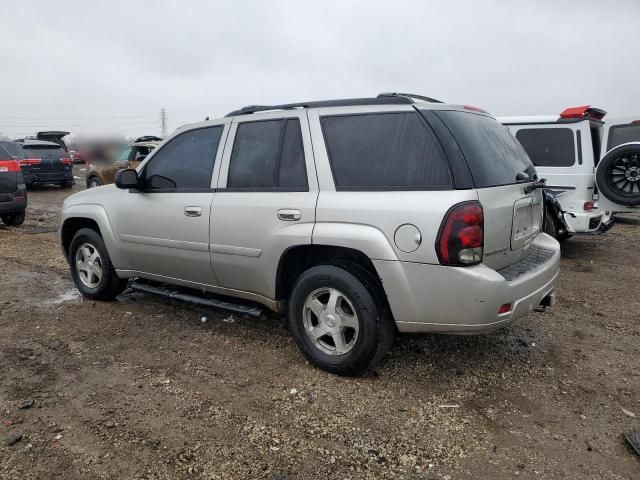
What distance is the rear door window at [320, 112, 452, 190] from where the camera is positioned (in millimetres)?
2996

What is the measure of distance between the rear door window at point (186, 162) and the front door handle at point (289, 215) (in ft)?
2.63

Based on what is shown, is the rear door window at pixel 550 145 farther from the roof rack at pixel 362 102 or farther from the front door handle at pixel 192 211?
the front door handle at pixel 192 211

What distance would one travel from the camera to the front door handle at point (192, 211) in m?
3.90

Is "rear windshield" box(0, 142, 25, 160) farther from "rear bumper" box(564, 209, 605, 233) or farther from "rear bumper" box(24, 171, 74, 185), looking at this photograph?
"rear bumper" box(564, 209, 605, 233)

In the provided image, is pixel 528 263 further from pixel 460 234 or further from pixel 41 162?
pixel 41 162

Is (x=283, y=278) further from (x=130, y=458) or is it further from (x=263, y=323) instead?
(x=130, y=458)

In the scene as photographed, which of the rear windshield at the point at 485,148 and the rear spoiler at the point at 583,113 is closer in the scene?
the rear windshield at the point at 485,148

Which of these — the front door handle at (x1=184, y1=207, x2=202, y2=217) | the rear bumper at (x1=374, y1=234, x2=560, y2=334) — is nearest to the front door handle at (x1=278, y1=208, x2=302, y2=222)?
the rear bumper at (x1=374, y1=234, x2=560, y2=334)

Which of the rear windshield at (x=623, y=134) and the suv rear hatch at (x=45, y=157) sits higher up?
the suv rear hatch at (x=45, y=157)

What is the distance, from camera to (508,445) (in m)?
2.68

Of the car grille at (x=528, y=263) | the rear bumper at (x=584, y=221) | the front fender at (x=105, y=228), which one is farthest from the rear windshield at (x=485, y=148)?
the rear bumper at (x=584, y=221)

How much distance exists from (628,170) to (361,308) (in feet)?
15.9

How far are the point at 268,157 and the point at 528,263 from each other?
1948 millimetres

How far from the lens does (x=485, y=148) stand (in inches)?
126
